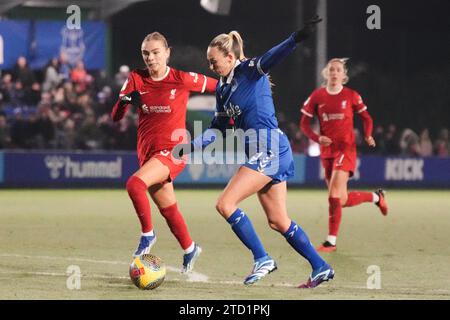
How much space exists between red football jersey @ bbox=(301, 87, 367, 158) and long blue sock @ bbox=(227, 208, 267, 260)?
3.47m

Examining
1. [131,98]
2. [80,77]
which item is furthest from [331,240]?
[80,77]

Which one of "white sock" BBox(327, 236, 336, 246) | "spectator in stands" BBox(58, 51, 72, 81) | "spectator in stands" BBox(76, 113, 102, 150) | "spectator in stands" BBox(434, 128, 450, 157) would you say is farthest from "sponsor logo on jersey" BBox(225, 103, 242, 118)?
"spectator in stands" BBox(434, 128, 450, 157)

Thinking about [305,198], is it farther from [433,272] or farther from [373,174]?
[433,272]

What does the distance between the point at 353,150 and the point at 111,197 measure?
27.3ft

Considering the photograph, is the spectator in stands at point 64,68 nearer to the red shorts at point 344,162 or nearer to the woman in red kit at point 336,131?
the woman in red kit at point 336,131

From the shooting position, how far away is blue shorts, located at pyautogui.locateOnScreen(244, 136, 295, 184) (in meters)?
7.73

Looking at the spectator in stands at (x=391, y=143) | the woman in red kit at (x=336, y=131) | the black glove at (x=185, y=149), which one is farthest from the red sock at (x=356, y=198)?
the spectator in stands at (x=391, y=143)

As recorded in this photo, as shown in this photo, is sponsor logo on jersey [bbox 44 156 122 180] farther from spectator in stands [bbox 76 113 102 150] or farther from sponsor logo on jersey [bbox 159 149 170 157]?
sponsor logo on jersey [bbox 159 149 170 157]

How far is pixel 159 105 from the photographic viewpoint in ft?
29.3

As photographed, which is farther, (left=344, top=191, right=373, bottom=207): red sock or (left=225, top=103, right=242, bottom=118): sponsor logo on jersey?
(left=344, top=191, right=373, bottom=207): red sock

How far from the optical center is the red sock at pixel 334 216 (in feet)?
35.9

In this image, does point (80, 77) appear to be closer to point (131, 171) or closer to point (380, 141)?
point (131, 171)

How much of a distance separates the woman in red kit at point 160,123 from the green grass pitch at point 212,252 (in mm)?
393

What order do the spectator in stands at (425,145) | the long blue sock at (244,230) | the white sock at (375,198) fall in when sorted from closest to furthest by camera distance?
1. the long blue sock at (244,230)
2. the white sock at (375,198)
3. the spectator in stands at (425,145)
